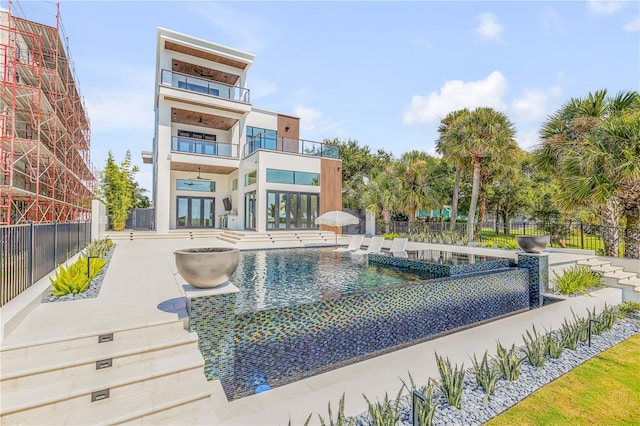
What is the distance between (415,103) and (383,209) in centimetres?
2084

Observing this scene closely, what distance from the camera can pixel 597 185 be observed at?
10.5 meters

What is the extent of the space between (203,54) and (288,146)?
9287 mm

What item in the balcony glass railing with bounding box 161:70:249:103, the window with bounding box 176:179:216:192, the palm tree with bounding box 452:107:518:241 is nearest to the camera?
the palm tree with bounding box 452:107:518:241

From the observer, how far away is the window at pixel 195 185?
76.8 feet

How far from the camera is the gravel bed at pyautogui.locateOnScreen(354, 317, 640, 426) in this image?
11.3ft

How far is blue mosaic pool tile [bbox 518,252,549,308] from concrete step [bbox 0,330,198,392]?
31.4 feet

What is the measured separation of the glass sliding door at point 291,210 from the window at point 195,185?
765cm

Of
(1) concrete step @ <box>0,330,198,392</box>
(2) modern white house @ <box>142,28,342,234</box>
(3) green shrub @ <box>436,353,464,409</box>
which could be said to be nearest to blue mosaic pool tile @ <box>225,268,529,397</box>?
(1) concrete step @ <box>0,330,198,392</box>

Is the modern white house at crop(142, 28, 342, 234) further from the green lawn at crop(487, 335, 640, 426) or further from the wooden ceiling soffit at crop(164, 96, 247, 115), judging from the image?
the green lawn at crop(487, 335, 640, 426)

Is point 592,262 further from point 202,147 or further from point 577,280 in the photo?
point 202,147

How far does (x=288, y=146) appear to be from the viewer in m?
21.0

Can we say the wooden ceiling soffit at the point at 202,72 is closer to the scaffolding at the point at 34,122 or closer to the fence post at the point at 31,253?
the scaffolding at the point at 34,122

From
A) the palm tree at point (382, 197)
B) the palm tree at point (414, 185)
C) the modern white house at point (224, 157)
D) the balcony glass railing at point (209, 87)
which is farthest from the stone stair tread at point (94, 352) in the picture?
the balcony glass railing at point (209, 87)

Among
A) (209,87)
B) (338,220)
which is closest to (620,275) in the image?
(338,220)
